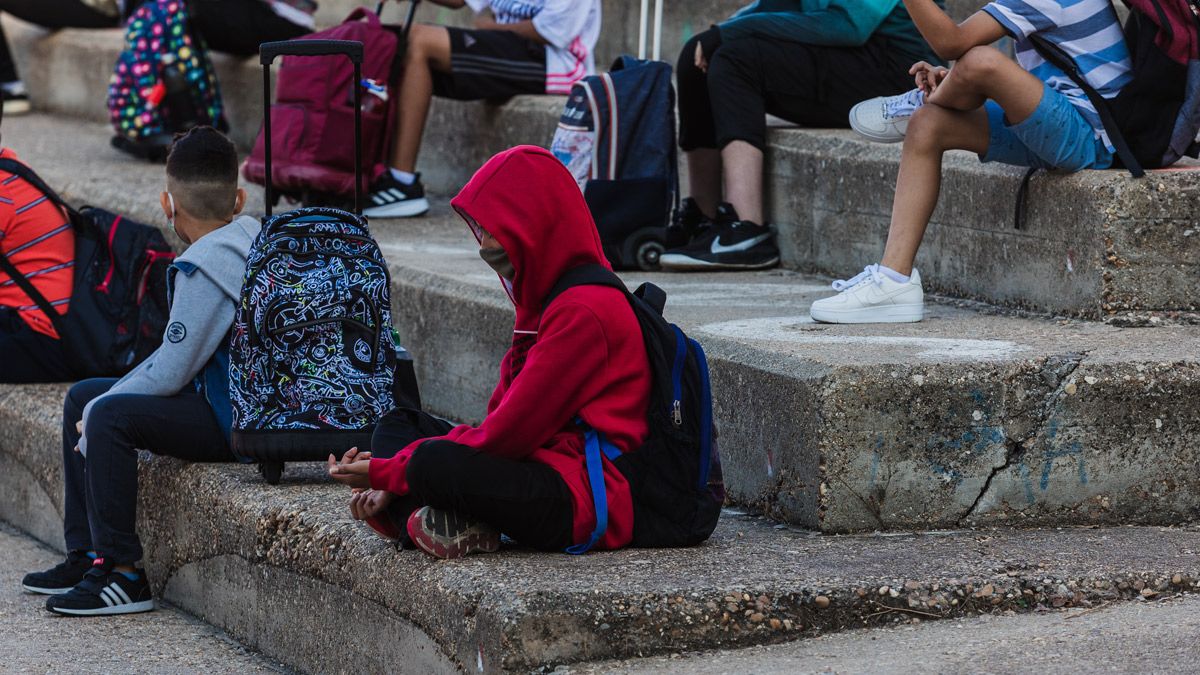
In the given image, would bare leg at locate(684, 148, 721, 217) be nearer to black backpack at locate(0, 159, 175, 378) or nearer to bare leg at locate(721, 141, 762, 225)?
bare leg at locate(721, 141, 762, 225)

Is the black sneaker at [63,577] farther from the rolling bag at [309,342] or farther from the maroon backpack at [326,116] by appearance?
the maroon backpack at [326,116]

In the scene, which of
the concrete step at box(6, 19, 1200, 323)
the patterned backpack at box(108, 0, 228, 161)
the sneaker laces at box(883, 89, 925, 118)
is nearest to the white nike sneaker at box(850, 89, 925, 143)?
the sneaker laces at box(883, 89, 925, 118)

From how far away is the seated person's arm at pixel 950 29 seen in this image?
416 centimetres

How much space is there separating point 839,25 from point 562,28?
58.3 inches

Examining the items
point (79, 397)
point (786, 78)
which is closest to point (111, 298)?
point (79, 397)

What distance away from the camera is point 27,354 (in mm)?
5086

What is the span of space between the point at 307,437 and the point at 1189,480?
6.21 feet

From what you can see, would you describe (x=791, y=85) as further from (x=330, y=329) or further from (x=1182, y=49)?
(x=330, y=329)

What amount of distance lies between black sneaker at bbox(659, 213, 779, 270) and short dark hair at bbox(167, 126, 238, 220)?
152 centimetres

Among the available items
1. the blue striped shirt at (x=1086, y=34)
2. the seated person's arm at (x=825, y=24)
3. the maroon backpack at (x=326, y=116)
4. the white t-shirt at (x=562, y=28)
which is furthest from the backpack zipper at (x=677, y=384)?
the white t-shirt at (x=562, y=28)

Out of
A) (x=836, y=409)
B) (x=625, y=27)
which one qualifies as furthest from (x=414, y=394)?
(x=625, y=27)

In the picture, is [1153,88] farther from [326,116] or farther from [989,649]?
[326,116]

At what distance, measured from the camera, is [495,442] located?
3219 mm

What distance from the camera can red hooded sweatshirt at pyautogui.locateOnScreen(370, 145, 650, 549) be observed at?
10.5 ft
